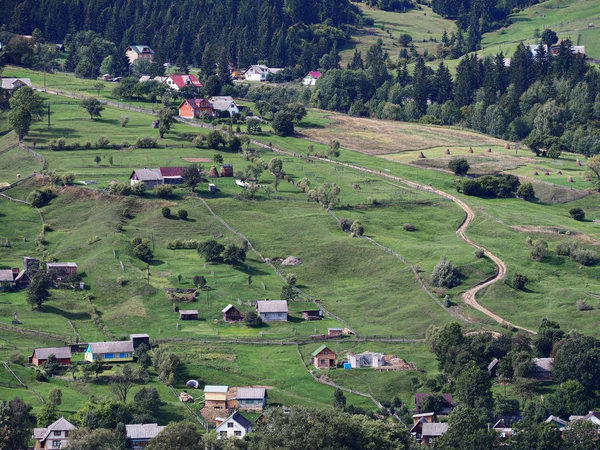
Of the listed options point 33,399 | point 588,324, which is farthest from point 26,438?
point 588,324

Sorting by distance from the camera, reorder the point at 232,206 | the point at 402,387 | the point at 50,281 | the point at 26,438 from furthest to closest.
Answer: the point at 232,206, the point at 50,281, the point at 402,387, the point at 26,438

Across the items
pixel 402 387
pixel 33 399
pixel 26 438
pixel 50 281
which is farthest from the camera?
pixel 50 281

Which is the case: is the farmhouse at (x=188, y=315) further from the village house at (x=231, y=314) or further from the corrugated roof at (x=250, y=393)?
the corrugated roof at (x=250, y=393)

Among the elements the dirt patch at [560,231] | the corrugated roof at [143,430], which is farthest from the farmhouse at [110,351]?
the dirt patch at [560,231]

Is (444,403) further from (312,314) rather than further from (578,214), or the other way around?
(578,214)

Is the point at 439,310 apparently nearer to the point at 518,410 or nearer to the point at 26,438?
the point at 518,410

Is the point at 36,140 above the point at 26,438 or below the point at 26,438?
above

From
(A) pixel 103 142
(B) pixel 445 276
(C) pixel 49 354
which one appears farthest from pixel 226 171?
(C) pixel 49 354

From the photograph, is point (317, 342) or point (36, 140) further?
point (36, 140)
